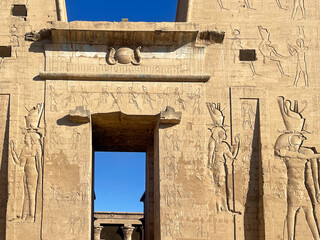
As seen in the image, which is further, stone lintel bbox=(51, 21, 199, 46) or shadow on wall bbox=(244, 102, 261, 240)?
stone lintel bbox=(51, 21, 199, 46)

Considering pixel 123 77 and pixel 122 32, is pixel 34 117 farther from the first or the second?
pixel 122 32

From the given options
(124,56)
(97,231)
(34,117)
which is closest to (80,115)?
(34,117)

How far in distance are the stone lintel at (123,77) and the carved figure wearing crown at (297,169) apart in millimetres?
2116

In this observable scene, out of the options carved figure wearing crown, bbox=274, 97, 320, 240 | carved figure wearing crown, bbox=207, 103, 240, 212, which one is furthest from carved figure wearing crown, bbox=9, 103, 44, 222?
carved figure wearing crown, bbox=274, 97, 320, 240

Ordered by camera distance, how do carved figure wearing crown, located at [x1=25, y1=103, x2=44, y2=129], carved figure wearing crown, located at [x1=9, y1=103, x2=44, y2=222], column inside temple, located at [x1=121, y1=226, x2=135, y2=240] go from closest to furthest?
carved figure wearing crown, located at [x1=9, y1=103, x2=44, y2=222]
carved figure wearing crown, located at [x1=25, y1=103, x2=44, y2=129]
column inside temple, located at [x1=121, y1=226, x2=135, y2=240]

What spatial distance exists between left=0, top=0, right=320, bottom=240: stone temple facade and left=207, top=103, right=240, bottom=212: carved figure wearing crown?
0.02m

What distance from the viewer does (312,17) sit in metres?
14.1

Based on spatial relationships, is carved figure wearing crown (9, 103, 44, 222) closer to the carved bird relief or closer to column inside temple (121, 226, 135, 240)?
the carved bird relief

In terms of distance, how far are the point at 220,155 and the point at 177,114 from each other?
1.36 m

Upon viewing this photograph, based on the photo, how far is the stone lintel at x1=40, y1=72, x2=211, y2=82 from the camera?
13125mm

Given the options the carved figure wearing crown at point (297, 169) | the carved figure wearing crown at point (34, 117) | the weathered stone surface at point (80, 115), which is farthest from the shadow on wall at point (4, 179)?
the carved figure wearing crown at point (297, 169)

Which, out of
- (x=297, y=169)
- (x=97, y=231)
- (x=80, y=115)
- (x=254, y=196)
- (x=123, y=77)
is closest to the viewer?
(x=80, y=115)

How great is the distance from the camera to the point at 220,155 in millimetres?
13031

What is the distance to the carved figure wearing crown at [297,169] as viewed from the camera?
12742mm
